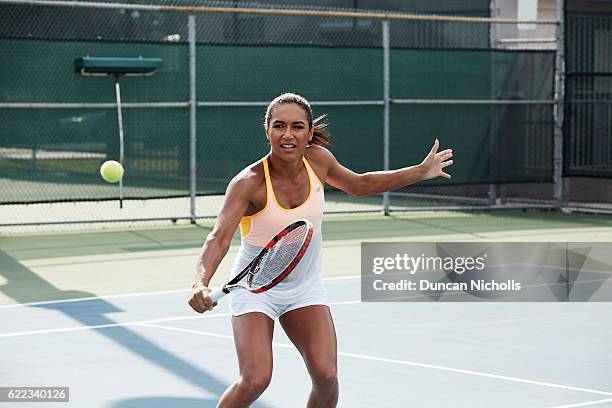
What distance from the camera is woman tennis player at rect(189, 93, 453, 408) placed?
4.91 metres

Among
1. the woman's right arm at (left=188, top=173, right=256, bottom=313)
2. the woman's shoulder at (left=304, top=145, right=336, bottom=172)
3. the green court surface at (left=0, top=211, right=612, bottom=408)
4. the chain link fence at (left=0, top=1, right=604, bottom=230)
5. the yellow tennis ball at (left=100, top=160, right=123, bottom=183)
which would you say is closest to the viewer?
the woman's right arm at (left=188, top=173, right=256, bottom=313)

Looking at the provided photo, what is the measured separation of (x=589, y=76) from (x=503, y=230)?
10.8 ft

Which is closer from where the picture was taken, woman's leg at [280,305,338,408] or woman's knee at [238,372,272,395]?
woman's knee at [238,372,272,395]

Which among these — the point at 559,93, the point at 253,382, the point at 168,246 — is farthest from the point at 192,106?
the point at 253,382

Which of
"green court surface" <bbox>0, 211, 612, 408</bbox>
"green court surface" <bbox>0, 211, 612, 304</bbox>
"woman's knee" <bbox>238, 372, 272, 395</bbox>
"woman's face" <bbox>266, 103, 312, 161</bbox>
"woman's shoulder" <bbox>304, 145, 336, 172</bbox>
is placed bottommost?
"green court surface" <bbox>0, 211, 612, 408</bbox>

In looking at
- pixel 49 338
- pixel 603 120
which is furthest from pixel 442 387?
pixel 603 120

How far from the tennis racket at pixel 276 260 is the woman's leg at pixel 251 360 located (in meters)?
0.17

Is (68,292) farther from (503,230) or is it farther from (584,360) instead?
(503,230)

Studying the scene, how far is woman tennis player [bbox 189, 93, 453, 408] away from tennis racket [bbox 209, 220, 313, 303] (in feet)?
0.47

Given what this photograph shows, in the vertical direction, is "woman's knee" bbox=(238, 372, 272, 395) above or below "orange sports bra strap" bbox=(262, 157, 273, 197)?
below

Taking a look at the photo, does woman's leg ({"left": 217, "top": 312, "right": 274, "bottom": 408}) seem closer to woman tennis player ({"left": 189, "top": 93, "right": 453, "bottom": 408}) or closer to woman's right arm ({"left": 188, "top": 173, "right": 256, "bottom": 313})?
woman tennis player ({"left": 189, "top": 93, "right": 453, "bottom": 408})

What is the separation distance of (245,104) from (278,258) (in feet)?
34.6

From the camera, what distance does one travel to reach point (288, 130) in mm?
5074

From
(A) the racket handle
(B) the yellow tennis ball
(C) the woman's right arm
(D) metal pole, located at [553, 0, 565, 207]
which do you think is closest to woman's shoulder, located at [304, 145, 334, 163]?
(C) the woman's right arm
